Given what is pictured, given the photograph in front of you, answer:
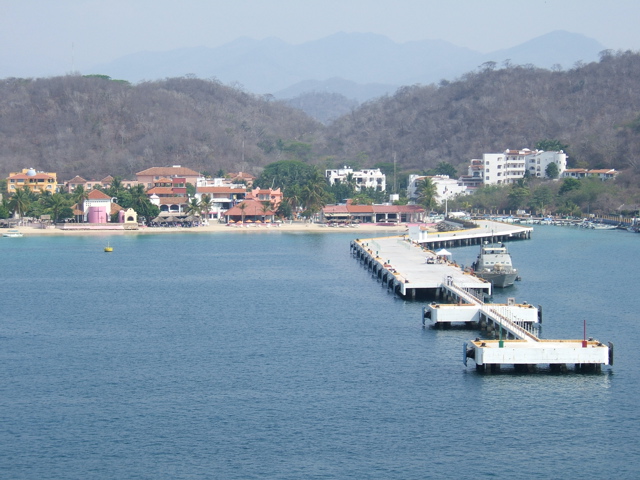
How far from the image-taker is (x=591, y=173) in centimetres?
15275

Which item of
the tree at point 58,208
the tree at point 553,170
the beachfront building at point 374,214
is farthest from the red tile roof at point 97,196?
the tree at point 553,170

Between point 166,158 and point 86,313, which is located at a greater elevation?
point 166,158

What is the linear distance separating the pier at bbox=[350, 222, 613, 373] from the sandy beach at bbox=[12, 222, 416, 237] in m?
32.7

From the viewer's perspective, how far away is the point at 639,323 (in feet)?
172

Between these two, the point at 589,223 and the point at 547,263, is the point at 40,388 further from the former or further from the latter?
the point at 589,223

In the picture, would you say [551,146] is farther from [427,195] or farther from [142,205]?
[142,205]

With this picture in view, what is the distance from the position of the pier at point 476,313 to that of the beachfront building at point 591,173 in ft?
231

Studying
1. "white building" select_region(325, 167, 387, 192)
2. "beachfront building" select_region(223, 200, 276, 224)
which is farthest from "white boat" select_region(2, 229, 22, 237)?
"white building" select_region(325, 167, 387, 192)

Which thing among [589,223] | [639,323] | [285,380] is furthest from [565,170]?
[285,380]

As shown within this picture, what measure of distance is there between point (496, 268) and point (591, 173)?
303ft

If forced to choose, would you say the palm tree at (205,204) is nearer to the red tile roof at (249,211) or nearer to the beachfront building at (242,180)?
the red tile roof at (249,211)

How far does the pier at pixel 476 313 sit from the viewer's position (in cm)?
4075

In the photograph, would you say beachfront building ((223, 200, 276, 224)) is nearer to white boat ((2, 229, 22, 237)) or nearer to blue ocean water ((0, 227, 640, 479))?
white boat ((2, 229, 22, 237))

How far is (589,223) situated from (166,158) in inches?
3759
